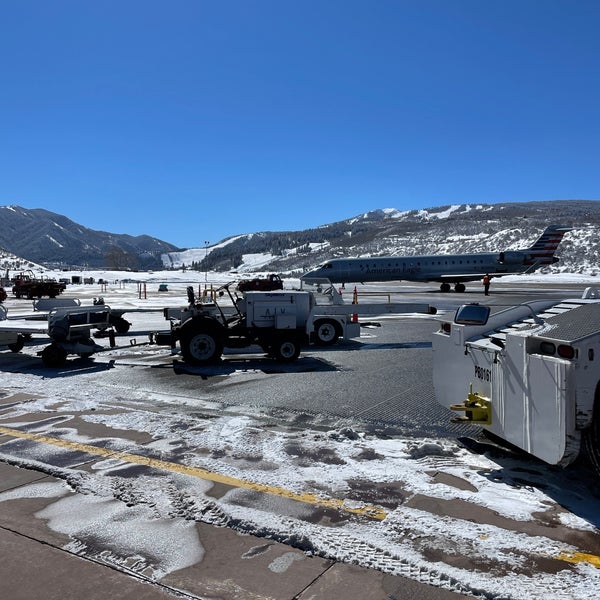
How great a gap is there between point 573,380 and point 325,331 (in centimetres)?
953

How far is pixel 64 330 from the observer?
10945 mm

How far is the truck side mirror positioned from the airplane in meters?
38.7

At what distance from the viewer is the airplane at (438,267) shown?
44.8 m

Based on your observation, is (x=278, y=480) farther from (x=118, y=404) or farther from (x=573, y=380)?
(x=118, y=404)

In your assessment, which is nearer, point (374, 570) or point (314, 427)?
point (374, 570)

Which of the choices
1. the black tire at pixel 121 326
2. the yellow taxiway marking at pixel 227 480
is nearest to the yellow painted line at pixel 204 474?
the yellow taxiway marking at pixel 227 480

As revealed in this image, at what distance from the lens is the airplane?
4484cm

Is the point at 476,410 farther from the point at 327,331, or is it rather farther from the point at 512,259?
the point at 512,259

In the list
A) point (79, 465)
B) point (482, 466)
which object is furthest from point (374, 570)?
point (79, 465)

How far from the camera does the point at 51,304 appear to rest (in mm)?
16156

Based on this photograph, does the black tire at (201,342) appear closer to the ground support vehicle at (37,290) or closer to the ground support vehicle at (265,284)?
the ground support vehicle at (265,284)

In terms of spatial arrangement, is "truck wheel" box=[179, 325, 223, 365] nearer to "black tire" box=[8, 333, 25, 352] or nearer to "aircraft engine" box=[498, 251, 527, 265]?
"black tire" box=[8, 333, 25, 352]

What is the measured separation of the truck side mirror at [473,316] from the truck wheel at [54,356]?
8.15m

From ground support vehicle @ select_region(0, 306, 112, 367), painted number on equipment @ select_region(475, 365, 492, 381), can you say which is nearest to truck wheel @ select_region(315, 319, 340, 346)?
ground support vehicle @ select_region(0, 306, 112, 367)
